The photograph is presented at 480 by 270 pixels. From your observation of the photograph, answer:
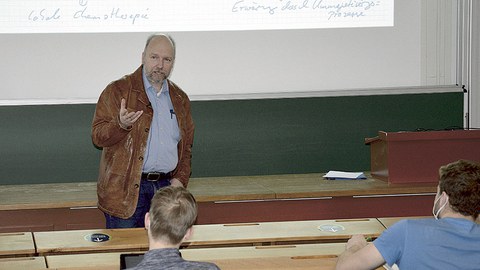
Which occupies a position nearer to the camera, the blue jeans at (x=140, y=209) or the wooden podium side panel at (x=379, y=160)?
the blue jeans at (x=140, y=209)

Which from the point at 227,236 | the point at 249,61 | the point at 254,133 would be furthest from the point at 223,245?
the point at 249,61

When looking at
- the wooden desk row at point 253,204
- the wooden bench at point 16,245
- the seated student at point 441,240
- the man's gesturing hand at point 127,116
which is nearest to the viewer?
the seated student at point 441,240

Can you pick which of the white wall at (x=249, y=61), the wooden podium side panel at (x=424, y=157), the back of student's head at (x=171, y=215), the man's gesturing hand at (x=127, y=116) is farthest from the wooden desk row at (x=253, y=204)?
the back of student's head at (x=171, y=215)

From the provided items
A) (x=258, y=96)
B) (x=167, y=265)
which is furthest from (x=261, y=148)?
(x=167, y=265)

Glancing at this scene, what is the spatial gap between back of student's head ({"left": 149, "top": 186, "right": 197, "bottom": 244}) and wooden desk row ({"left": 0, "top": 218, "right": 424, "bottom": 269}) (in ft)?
2.00

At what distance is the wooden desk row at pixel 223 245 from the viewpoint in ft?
11.3

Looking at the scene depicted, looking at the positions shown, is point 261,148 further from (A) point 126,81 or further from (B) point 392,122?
(A) point 126,81

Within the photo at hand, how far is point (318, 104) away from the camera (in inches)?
247

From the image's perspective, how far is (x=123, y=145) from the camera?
→ 4734 mm

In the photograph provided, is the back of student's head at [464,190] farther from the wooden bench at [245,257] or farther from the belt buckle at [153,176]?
the belt buckle at [153,176]

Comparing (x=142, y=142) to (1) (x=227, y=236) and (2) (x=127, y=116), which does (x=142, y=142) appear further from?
(1) (x=227, y=236)

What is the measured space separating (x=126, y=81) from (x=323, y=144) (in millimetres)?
1987

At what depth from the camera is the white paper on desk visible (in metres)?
5.93

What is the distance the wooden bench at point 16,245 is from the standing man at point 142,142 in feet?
2.65
